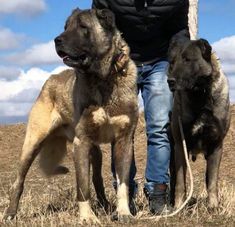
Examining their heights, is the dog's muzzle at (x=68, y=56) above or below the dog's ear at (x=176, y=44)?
below

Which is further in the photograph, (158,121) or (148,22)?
(158,121)

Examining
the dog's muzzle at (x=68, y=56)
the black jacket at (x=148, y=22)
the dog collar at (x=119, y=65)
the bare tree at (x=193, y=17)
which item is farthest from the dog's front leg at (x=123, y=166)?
the bare tree at (x=193, y=17)

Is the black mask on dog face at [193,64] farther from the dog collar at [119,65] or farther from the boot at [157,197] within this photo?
the boot at [157,197]

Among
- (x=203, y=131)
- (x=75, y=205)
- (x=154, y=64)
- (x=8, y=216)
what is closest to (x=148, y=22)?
(x=154, y=64)

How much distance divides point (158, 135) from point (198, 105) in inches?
23.1

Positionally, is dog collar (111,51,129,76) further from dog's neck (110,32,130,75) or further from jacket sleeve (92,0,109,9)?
jacket sleeve (92,0,109,9)

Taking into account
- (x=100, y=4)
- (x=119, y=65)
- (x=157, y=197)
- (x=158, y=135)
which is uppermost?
(x=100, y=4)

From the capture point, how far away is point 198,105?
6508 mm

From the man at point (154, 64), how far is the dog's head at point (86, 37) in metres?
0.44

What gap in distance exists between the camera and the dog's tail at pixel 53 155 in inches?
293

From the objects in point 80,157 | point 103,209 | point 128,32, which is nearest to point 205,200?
point 103,209

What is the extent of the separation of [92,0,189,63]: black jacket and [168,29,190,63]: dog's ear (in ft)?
0.48

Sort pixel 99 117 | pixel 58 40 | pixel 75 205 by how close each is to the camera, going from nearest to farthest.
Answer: pixel 58 40 → pixel 99 117 → pixel 75 205

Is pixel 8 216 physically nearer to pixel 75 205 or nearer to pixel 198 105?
pixel 75 205
